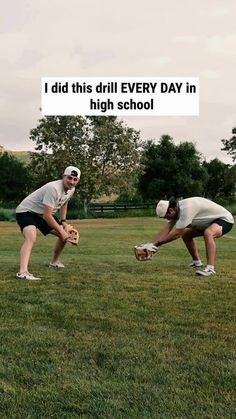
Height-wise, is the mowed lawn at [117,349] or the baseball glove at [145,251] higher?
the baseball glove at [145,251]

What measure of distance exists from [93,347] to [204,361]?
0.90m

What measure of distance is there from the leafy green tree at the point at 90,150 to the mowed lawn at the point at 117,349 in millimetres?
46311

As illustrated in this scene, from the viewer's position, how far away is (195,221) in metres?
8.88

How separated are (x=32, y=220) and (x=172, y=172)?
66.7m

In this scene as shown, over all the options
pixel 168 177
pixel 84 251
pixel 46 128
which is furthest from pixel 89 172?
pixel 84 251

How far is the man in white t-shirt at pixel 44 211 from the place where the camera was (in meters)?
8.23

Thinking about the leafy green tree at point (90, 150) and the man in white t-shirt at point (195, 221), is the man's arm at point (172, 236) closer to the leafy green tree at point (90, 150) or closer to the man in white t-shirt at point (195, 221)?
the man in white t-shirt at point (195, 221)

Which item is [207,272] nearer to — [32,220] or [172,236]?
[172,236]

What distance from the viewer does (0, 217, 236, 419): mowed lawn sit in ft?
11.0

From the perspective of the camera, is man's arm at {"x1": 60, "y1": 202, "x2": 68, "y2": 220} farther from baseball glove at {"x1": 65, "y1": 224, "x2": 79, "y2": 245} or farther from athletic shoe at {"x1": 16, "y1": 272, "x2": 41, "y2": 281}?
athletic shoe at {"x1": 16, "y1": 272, "x2": 41, "y2": 281}

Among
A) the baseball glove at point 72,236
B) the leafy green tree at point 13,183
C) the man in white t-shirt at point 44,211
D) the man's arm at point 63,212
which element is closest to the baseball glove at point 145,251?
the baseball glove at point 72,236

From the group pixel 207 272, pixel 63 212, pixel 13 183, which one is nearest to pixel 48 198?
pixel 63 212

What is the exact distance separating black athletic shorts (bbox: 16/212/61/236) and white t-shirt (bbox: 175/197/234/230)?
1.91 meters

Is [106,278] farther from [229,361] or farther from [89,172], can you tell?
[89,172]
